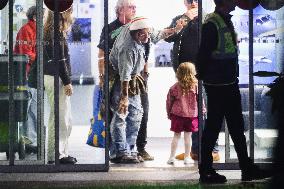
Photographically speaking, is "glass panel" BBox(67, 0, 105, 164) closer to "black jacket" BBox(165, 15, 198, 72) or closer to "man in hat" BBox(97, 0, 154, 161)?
"man in hat" BBox(97, 0, 154, 161)

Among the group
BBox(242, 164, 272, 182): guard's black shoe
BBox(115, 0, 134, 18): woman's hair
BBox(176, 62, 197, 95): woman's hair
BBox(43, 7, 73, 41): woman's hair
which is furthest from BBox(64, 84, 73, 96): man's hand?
BBox(242, 164, 272, 182): guard's black shoe

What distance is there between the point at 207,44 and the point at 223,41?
212mm

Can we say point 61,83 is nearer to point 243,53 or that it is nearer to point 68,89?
point 68,89

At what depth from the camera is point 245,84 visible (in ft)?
21.4

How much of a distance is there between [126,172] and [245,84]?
165 cm

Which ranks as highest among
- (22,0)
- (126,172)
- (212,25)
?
(22,0)

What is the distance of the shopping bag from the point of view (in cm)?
661

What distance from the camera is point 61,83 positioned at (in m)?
6.55

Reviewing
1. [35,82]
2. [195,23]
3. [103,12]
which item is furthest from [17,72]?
[195,23]

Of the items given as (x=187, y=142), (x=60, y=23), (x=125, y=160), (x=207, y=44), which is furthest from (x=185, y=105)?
(x=207, y=44)

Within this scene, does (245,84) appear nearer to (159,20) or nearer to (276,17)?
(276,17)

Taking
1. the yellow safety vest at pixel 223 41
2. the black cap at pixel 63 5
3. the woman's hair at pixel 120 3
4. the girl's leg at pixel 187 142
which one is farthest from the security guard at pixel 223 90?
the woman's hair at pixel 120 3

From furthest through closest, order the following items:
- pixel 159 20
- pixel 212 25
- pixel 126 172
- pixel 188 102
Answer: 1. pixel 159 20
2. pixel 188 102
3. pixel 126 172
4. pixel 212 25

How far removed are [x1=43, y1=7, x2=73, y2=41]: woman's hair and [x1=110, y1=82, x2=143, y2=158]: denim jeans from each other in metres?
0.98
